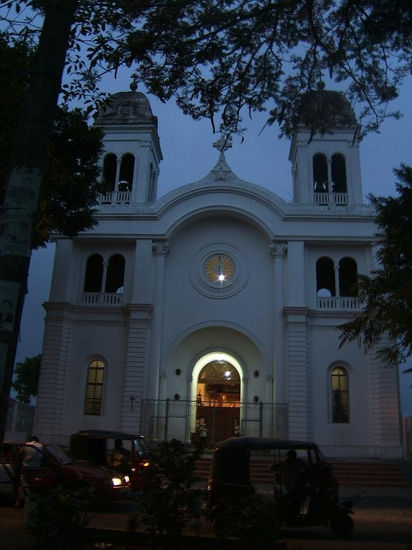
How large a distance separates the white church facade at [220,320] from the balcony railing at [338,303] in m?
0.04

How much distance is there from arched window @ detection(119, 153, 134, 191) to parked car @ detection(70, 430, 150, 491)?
1518 cm

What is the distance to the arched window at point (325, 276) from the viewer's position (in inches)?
985

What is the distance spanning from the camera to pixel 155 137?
94.5 ft

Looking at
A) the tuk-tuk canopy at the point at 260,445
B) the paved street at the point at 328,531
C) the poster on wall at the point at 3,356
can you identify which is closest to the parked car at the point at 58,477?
the paved street at the point at 328,531

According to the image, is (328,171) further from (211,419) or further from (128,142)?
(211,419)

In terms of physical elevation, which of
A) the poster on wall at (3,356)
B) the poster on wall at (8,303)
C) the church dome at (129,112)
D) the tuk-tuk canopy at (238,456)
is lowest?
the tuk-tuk canopy at (238,456)

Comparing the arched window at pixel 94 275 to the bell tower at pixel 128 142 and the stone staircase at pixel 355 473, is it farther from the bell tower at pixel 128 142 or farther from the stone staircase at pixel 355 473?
the stone staircase at pixel 355 473

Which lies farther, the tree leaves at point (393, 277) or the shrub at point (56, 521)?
the tree leaves at point (393, 277)

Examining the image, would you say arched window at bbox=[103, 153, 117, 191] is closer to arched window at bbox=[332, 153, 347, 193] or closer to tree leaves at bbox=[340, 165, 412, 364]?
arched window at bbox=[332, 153, 347, 193]

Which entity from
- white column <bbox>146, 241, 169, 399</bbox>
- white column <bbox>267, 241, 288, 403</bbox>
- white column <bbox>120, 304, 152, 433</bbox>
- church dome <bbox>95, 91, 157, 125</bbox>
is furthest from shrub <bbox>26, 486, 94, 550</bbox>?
church dome <bbox>95, 91, 157, 125</bbox>

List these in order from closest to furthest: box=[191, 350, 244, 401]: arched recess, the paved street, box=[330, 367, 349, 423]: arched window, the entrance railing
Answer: the paved street
the entrance railing
box=[330, 367, 349, 423]: arched window
box=[191, 350, 244, 401]: arched recess

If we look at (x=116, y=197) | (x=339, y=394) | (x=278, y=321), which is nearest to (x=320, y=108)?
(x=278, y=321)

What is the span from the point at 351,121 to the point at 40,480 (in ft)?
30.0

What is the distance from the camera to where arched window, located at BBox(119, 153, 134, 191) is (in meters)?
27.5
